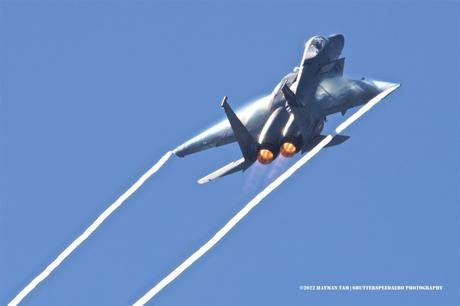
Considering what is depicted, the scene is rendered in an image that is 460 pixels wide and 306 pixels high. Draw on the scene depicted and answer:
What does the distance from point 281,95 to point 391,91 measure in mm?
3834

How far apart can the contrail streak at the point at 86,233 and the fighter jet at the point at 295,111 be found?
4.80ft

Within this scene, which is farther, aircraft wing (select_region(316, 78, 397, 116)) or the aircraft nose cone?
the aircraft nose cone

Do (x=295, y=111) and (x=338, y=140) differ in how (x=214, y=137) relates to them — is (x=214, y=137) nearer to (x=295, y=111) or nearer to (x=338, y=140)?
(x=295, y=111)

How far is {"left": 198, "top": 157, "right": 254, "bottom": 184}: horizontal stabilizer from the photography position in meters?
39.4

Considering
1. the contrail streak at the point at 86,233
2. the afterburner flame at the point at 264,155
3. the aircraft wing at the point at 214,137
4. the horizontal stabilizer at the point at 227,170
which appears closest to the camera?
the contrail streak at the point at 86,233

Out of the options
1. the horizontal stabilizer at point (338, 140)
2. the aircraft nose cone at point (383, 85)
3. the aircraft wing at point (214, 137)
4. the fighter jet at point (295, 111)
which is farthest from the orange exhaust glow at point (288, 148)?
the aircraft nose cone at point (383, 85)

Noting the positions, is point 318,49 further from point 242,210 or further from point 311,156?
point 242,210

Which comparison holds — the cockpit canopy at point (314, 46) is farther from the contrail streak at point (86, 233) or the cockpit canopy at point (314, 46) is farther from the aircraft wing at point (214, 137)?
the contrail streak at point (86, 233)

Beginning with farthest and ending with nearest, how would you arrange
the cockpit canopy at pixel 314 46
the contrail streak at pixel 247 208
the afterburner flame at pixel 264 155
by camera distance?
the cockpit canopy at pixel 314 46, the afterburner flame at pixel 264 155, the contrail streak at pixel 247 208

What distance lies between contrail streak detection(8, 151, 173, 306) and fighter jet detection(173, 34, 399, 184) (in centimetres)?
146

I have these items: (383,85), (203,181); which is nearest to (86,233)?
(203,181)

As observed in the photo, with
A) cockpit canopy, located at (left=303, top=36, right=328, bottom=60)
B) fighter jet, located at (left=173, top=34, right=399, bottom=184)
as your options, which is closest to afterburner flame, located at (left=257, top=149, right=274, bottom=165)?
fighter jet, located at (left=173, top=34, right=399, bottom=184)

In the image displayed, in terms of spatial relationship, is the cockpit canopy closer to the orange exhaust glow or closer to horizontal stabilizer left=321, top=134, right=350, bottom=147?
horizontal stabilizer left=321, top=134, right=350, bottom=147

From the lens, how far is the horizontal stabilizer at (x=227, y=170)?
→ 39375 millimetres
